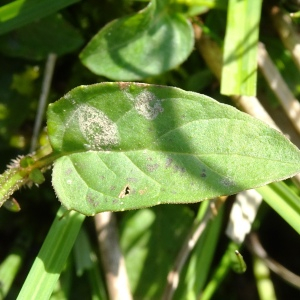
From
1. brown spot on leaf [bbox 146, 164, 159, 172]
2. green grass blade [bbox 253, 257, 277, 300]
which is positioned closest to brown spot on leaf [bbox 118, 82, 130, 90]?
brown spot on leaf [bbox 146, 164, 159, 172]

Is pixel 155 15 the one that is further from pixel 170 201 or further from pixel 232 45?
pixel 170 201

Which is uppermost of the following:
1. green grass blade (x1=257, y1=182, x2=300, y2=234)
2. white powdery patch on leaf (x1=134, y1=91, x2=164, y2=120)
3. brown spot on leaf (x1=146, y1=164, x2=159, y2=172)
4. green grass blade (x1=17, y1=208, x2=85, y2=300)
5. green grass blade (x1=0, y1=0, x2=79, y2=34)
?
green grass blade (x1=0, y1=0, x2=79, y2=34)

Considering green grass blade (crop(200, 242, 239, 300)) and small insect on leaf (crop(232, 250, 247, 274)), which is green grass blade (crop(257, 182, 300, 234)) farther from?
green grass blade (crop(200, 242, 239, 300))

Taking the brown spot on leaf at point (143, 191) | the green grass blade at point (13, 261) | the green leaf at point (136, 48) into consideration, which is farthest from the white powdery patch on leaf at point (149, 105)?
the green grass blade at point (13, 261)

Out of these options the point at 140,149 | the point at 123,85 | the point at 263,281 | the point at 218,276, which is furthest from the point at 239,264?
the point at 123,85

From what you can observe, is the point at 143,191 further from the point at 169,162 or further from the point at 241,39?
the point at 241,39
